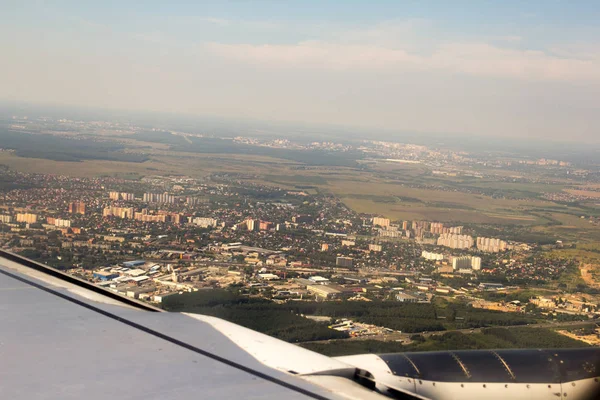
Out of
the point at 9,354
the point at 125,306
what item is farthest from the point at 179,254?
the point at 9,354

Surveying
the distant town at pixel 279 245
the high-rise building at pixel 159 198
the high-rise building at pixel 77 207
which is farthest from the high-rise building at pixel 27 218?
the high-rise building at pixel 159 198

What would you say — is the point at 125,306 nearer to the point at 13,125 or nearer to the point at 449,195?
the point at 449,195

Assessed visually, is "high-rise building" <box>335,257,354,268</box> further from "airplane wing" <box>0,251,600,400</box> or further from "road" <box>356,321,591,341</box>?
"airplane wing" <box>0,251,600,400</box>

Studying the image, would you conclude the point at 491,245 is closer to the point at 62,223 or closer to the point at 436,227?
the point at 436,227

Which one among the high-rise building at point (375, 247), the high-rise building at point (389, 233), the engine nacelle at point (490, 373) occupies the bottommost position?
the high-rise building at point (375, 247)

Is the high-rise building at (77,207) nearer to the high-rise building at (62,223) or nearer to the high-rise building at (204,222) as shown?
the high-rise building at (62,223)

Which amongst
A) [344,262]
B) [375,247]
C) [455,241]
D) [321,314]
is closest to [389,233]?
[455,241]

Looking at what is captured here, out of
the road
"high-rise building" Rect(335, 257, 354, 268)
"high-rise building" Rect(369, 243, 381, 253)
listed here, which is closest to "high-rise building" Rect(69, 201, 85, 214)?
"high-rise building" Rect(335, 257, 354, 268)
